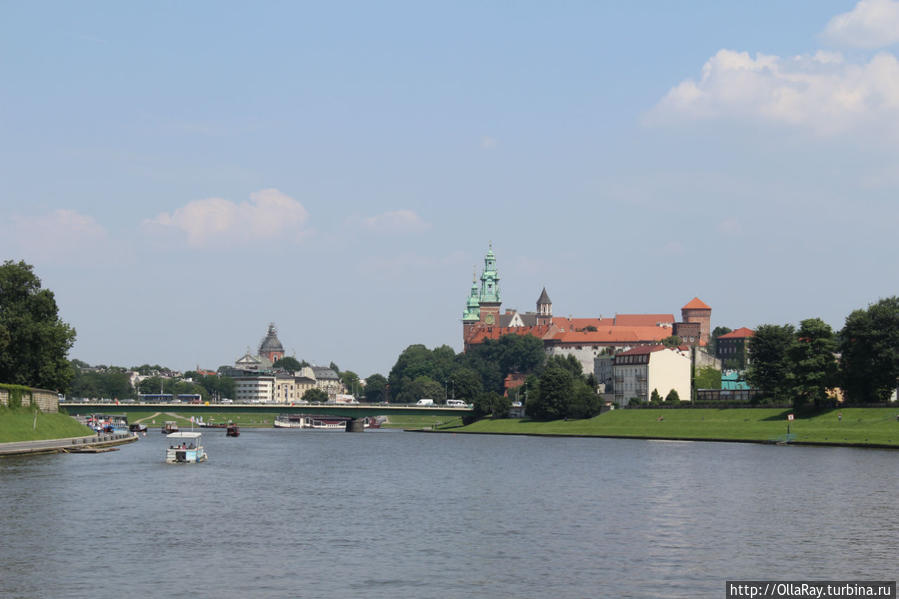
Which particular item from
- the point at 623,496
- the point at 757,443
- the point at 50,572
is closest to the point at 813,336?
the point at 757,443

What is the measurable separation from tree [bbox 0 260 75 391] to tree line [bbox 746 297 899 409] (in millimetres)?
90346

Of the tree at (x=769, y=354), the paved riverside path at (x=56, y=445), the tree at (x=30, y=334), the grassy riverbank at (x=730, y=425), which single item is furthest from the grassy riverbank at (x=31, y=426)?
the tree at (x=769, y=354)

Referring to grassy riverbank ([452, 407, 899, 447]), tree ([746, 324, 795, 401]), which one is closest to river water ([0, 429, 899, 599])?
grassy riverbank ([452, 407, 899, 447])

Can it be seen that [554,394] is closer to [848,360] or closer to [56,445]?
[848,360]

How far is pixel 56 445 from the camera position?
115 meters

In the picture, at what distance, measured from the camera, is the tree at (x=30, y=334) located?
134 meters

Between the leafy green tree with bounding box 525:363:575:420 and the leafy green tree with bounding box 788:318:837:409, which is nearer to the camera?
the leafy green tree with bounding box 788:318:837:409

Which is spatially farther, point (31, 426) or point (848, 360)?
point (848, 360)

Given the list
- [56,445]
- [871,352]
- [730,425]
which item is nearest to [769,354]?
[730,425]

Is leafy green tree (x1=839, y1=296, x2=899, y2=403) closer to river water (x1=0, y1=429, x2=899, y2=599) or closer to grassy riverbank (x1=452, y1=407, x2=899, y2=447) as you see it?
grassy riverbank (x1=452, y1=407, x2=899, y2=447)

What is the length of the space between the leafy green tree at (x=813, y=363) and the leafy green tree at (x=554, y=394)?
45.9 metres

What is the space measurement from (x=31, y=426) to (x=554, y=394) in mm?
90169

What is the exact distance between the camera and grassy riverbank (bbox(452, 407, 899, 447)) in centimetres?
12506

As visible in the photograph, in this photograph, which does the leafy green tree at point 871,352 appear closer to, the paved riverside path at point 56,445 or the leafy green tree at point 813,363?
the leafy green tree at point 813,363
